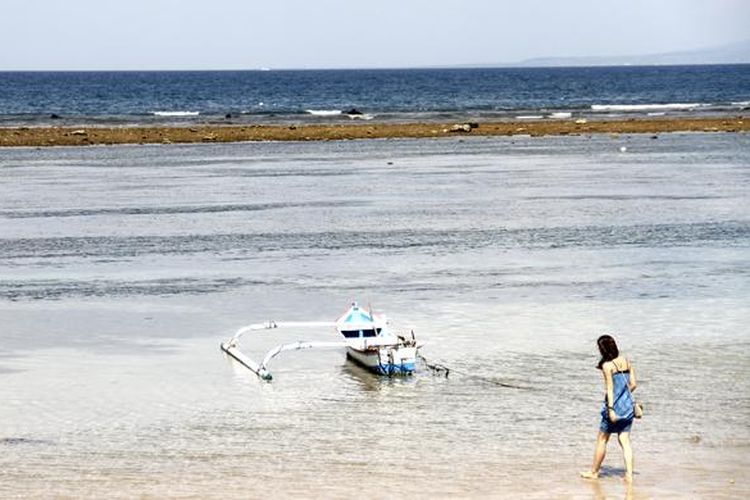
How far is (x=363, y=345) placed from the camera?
21.4 m

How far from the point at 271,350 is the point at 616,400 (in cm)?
801

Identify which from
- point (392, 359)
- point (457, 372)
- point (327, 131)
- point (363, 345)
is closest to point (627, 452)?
point (457, 372)

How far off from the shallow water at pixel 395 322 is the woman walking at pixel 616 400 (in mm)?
374

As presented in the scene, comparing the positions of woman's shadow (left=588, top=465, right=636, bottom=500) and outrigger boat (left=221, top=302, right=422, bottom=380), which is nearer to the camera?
woman's shadow (left=588, top=465, right=636, bottom=500)

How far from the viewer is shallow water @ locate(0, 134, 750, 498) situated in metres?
16.4

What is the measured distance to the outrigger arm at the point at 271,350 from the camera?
69.1 feet

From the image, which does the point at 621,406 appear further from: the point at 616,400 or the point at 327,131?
the point at 327,131

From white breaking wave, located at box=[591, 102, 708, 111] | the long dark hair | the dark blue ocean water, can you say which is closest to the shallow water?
the long dark hair

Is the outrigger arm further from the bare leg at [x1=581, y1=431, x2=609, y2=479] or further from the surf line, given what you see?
the bare leg at [x1=581, y1=431, x2=609, y2=479]

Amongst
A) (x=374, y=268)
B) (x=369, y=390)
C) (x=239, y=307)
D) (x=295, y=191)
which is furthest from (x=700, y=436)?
(x=295, y=191)

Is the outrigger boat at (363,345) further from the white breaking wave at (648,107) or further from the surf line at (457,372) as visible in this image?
the white breaking wave at (648,107)

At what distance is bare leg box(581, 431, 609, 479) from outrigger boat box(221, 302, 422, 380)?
5.47m

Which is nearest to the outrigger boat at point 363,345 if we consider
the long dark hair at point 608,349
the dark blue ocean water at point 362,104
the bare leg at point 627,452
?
the bare leg at point 627,452

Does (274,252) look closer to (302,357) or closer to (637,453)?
(302,357)
